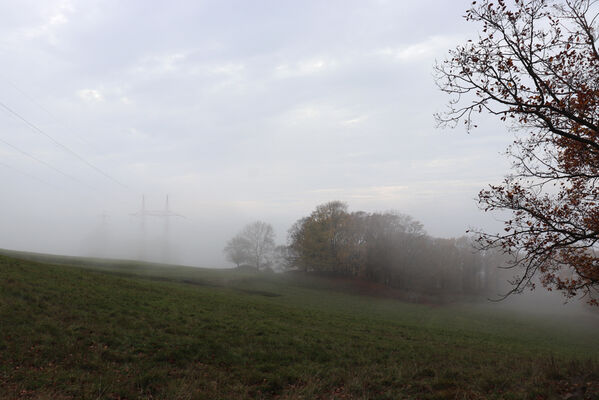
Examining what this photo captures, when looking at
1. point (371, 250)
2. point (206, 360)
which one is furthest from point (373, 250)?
point (206, 360)

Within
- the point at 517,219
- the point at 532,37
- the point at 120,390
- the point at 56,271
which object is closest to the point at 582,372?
the point at 517,219

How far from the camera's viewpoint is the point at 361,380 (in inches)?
357

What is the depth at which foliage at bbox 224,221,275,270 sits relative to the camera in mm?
81125

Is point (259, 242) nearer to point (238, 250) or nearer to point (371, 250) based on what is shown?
point (238, 250)

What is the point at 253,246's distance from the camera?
82.3 meters

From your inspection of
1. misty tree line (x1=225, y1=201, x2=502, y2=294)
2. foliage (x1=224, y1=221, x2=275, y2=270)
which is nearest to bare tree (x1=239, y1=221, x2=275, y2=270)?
foliage (x1=224, y1=221, x2=275, y2=270)

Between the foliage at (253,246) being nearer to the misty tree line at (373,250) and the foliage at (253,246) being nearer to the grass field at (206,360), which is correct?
the misty tree line at (373,250)

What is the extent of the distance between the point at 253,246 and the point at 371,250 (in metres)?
32.2

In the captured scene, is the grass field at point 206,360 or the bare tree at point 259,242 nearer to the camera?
the grass field at point 206,360

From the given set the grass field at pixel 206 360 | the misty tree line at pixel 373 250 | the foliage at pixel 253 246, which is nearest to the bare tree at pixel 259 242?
the foliage at pixel 253 246

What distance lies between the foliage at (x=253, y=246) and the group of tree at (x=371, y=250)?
14.5 metres

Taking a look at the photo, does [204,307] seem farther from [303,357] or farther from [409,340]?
[409,340]

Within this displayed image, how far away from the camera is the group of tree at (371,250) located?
2486 inches

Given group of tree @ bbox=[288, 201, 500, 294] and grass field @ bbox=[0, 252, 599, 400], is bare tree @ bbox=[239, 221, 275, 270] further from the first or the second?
grass field @ bbox=[0, 252, 599, 400]
